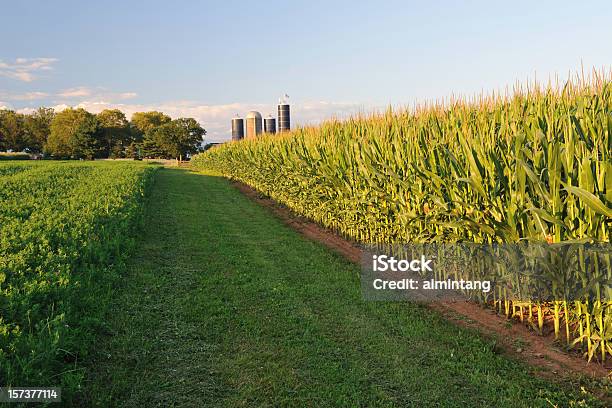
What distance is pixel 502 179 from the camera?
4559 millimetres

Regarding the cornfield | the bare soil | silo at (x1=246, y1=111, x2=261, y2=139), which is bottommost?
the bare soil

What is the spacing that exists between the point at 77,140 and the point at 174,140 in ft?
47.4

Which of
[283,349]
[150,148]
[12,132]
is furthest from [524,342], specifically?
[12,132]

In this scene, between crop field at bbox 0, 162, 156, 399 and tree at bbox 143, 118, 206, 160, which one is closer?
crop field at bbox 0, 162, 156, 399

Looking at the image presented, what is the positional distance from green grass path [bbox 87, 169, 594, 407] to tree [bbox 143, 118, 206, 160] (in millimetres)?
67016

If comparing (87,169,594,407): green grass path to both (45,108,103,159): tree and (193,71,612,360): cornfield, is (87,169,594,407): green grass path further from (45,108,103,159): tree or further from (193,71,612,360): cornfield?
(45,108,103,159): tree

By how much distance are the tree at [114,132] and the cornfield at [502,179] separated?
71499 mm

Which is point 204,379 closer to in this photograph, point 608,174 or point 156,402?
point 156,402

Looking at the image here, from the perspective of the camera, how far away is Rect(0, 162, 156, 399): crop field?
3.12 m

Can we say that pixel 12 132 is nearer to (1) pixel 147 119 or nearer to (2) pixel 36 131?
(2) pixel 36 131

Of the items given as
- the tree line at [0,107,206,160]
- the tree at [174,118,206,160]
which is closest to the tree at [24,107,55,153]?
the tree line at [0,107,206,160]

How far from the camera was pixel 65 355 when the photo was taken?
365cm

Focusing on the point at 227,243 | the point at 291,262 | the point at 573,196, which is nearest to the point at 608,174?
the point at 573,196

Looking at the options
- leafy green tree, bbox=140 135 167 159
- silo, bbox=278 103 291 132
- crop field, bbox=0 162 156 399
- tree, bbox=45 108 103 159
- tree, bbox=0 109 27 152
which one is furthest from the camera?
leafy green tree, bbox=140 135 167 159
